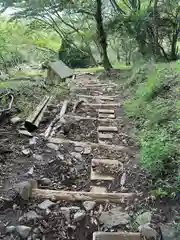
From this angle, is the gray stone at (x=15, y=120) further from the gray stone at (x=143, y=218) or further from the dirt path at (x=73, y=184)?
the gray stone at (x=143, y=218)

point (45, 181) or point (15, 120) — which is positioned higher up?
point (15, 120)

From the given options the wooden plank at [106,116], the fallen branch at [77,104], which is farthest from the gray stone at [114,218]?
the fallen branch at [77,104]

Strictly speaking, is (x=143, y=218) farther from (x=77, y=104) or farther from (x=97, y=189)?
(x=77, y=104)

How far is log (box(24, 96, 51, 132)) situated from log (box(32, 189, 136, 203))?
7.75 ft

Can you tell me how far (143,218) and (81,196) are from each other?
751 mm

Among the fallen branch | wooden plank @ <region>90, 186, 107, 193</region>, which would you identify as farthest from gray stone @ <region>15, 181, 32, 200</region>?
the fallen branch

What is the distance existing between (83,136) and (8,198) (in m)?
2.43

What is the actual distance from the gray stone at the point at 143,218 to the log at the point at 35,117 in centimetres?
316

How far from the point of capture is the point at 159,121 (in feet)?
16.7

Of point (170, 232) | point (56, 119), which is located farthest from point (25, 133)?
point (170, 232)

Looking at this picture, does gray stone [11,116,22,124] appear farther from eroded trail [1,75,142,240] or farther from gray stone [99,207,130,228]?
gray stone [99,207,130,228]

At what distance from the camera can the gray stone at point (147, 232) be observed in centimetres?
261

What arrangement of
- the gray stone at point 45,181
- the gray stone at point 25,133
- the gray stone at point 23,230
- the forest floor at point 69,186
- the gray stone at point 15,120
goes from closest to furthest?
the gray stone at point 23,230 → the forest floor at point 69,186 → the gray stone at point 45,181 → the gray stone at point 25,133 → the gray stone at point 15,120

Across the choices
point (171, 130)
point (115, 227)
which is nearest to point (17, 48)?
point (171, 130)
